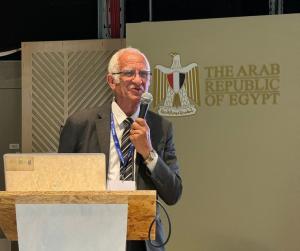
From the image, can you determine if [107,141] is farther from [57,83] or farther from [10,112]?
[10,112]

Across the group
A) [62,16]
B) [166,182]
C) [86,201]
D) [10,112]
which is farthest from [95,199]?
[62,16]

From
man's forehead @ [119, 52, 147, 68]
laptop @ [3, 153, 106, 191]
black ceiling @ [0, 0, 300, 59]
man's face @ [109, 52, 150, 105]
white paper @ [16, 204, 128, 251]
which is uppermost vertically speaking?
black ceiling @ [0, 0, 300, 59]

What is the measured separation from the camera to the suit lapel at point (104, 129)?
6.74 ft

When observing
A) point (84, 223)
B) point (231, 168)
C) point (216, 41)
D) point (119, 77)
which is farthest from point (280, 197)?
point (84, 223)

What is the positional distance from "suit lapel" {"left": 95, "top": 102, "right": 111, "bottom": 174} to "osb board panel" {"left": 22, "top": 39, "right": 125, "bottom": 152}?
103 inches

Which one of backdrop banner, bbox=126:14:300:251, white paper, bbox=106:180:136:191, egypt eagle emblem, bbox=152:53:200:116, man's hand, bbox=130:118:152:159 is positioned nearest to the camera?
white paper, bbox=106:180:136:191

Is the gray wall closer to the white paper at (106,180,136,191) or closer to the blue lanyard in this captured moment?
the blue lanyard

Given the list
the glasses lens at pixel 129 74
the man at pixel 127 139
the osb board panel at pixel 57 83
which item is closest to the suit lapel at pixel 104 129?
the man at pixel 127 139

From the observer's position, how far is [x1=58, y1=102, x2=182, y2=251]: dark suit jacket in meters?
2.02

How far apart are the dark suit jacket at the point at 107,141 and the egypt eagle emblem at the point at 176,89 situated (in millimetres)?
1847

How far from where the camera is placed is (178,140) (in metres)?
4.05

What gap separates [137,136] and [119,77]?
0.39 metres

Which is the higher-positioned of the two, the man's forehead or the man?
the man's forehead

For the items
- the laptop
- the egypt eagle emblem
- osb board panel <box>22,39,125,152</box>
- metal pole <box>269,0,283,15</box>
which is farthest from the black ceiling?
the laptop
